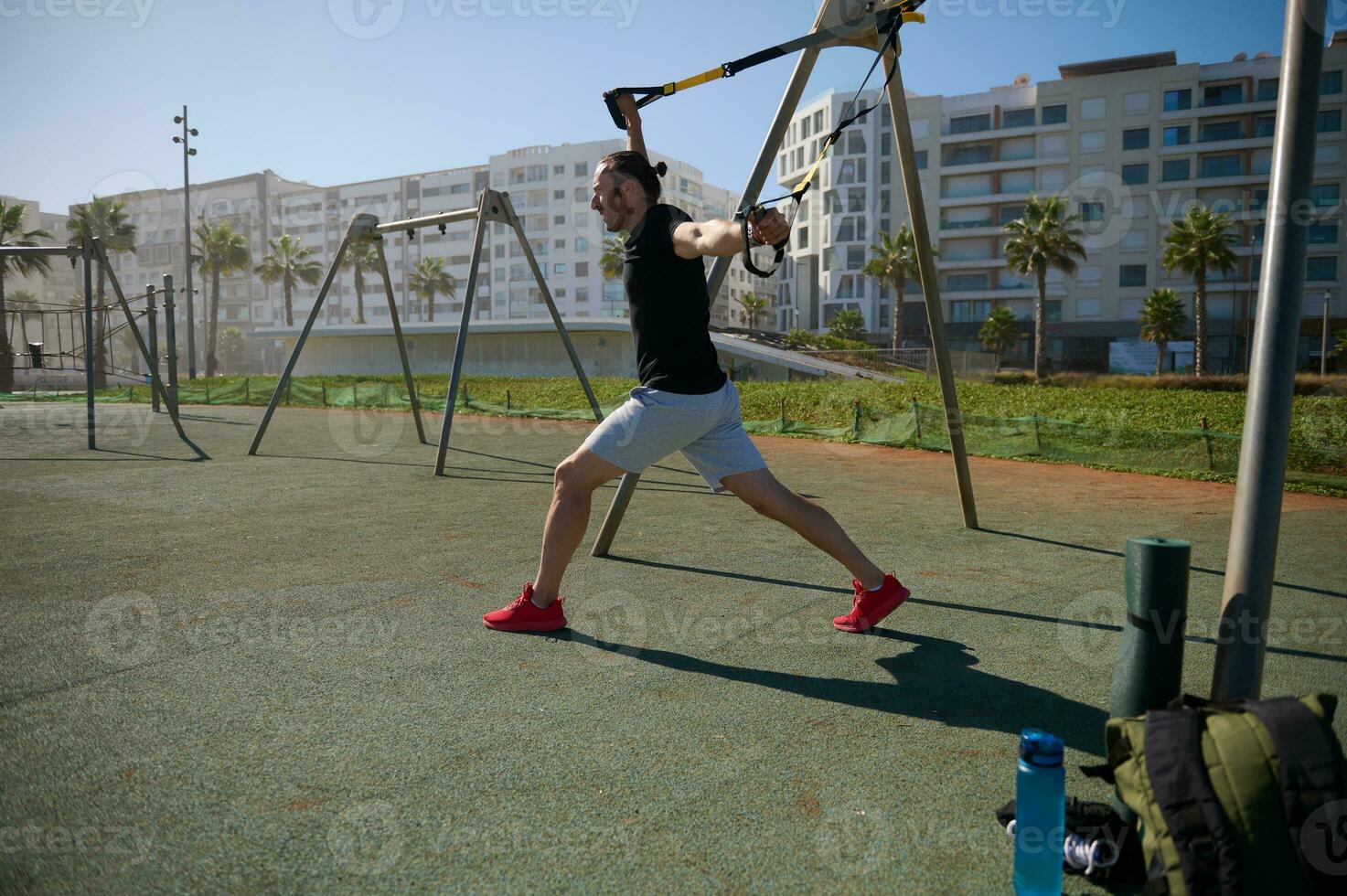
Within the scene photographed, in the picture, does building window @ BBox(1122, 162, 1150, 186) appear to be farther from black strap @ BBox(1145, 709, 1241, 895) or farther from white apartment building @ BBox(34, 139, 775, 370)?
black strap @ BBox(1145, 709, 1241, 895)

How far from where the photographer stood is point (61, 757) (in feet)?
8.34

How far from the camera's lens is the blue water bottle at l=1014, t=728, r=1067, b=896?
6.08ft

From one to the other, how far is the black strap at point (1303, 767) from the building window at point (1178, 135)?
67797mm

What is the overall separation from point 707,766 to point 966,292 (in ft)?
213

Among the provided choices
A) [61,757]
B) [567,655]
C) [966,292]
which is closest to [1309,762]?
[567,655]

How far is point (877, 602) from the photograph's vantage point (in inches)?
148

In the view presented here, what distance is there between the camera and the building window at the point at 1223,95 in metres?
56.7

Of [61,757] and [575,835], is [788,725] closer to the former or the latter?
[575,835]

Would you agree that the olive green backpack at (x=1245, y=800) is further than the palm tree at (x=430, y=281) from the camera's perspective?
No

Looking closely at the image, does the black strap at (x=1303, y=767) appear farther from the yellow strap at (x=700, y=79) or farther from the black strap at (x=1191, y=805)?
the yellow strap at (x=700, y=79)

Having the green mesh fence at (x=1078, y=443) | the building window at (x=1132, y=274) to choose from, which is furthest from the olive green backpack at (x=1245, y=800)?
the building window at (x=1132, y=274)

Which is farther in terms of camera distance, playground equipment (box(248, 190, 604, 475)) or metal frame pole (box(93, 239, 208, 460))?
metal frame pole (box(93, 239, 208, 460))

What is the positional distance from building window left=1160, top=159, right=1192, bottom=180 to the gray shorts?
66193mm

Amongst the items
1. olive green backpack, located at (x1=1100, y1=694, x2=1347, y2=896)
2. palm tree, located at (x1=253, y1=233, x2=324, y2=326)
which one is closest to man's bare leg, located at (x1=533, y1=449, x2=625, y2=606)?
olive green backpack, located at (x1=1100, y1=694, x2=1347, y2=896)
